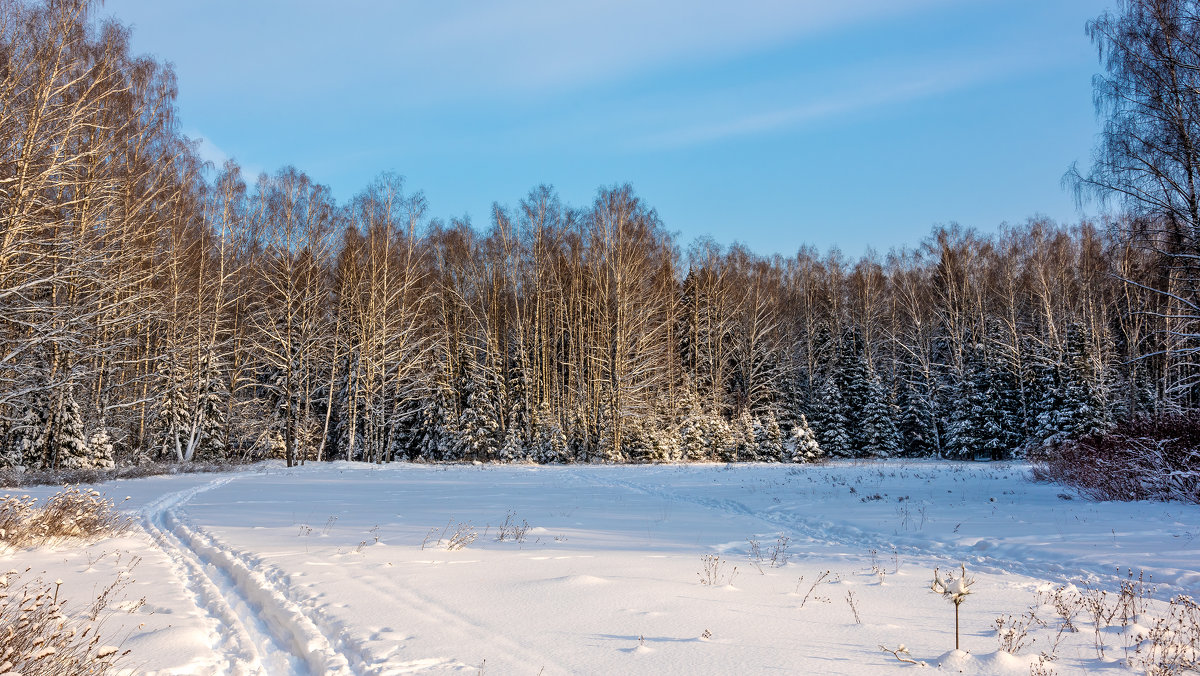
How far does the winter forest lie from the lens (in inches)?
869

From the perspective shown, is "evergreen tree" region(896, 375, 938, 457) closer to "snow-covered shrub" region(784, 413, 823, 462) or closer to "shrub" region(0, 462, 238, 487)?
"snow-covered shrub" region(784, 413, 823, 462)

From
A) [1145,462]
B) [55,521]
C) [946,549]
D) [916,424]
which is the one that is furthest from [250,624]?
[916,424]

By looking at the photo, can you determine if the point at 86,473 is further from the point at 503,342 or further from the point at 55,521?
the point at 503,342

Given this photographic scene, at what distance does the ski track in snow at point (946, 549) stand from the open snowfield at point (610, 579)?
51mm

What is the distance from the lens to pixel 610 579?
597cm

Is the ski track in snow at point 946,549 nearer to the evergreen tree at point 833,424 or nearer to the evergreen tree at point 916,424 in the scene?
the evergreen tree at point 833,424

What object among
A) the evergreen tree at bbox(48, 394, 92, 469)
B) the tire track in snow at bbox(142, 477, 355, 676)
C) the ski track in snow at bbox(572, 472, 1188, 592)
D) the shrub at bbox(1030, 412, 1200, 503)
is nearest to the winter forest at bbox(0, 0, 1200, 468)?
the evergreen tree at bbox(48, 394, 92, 469)

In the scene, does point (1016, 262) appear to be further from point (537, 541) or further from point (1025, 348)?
point (537, 541)

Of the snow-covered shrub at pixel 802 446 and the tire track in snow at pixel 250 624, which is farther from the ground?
the tire track in snow at pixel 250 624

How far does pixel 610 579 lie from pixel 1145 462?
1080 centimetres

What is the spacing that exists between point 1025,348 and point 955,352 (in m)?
3.42

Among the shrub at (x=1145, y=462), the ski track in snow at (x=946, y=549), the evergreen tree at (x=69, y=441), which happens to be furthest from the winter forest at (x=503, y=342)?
the ski track in snow at (x=946, y=549)

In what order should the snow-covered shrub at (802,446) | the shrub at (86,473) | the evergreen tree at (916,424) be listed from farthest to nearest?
the evergreen tree at (916,424)
the snow-covered shrub at (802,446)
the shrub at (86,473)

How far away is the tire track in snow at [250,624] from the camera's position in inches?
156
